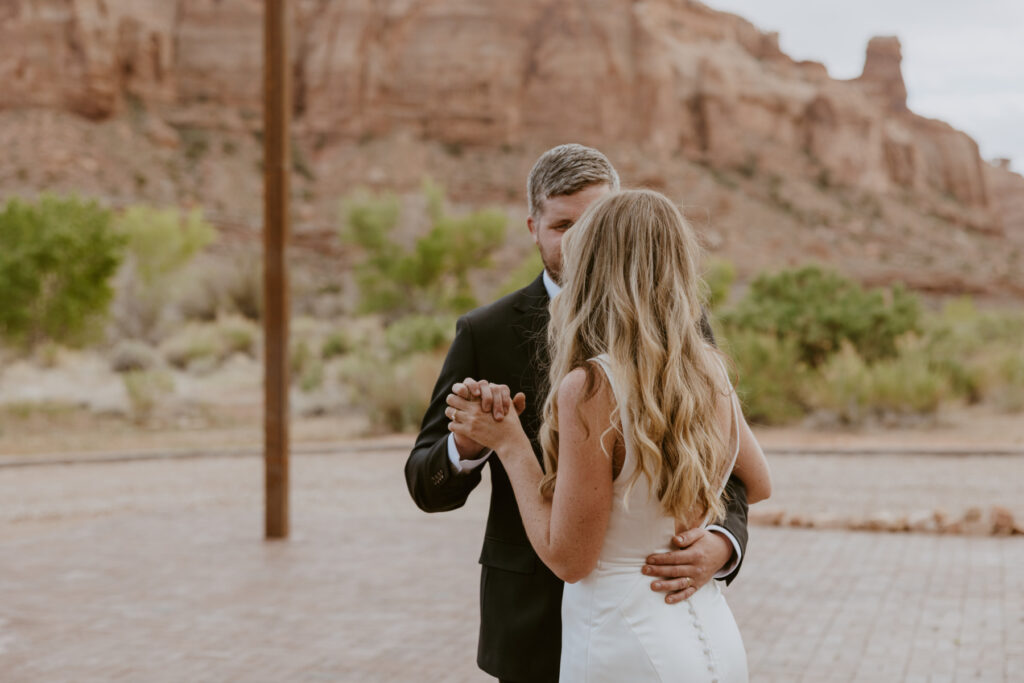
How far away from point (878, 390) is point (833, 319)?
6.09 feet

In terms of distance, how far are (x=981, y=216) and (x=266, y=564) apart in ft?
315

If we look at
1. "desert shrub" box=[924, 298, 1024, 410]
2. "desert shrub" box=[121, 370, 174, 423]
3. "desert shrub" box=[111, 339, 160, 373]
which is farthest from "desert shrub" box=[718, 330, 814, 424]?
"desert shrub" box=[111, 339, 160, 373]

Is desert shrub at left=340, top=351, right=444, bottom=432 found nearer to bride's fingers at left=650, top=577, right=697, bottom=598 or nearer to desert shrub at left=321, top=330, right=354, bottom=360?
desert shrub at left=321, top=330, right=354, bottom=360

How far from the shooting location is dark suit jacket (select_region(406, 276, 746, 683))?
7.73 ft

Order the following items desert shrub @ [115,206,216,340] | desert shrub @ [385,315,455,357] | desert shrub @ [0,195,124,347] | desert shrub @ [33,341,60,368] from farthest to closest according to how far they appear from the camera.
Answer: desert shrub @ [115,206,216,340]
desert shrub @ [0,195,124,347]
desert shrub @ [33,341,60,368]
desert shrub @ [385,315,455,357]

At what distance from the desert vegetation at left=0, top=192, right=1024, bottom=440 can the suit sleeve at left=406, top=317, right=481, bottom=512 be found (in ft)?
2.01

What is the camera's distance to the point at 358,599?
642 centimetres

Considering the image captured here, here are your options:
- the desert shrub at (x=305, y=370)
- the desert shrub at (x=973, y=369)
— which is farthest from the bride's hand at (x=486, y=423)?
the desert shrub at (x=305, y=370)

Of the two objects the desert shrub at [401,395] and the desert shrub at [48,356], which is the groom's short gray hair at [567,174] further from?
the desert shrub at [48,356]

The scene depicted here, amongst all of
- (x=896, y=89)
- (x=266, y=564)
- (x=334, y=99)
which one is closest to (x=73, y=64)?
(x=334, y=99)

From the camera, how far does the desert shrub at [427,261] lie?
127ft

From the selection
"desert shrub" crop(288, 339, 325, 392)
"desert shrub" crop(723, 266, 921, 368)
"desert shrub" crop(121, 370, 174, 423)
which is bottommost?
"desert shrub" crop(288, 339, 325, 392)

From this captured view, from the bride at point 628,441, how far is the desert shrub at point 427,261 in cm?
3441

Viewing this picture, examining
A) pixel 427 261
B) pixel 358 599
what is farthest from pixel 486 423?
pixel 427 261
